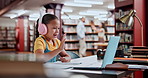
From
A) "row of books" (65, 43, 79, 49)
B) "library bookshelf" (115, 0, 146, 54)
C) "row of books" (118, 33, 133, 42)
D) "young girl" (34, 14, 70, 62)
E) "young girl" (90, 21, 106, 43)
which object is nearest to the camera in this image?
"young girl" (34, 14, 70, 62)

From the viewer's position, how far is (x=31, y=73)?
0.16 meters

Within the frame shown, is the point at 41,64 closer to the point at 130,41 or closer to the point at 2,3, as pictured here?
the point at 130,41

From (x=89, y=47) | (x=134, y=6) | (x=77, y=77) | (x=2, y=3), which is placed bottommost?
(x=89, y=47)

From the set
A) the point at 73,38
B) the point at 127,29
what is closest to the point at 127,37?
the point at 127,29

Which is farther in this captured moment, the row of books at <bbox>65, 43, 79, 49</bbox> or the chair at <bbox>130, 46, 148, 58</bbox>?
the row of books at <bbox>65, 43, 79, 49</bbox>

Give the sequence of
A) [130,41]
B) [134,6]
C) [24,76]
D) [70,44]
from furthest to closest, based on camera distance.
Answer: [70,44]
[130,41]
[134,6]
[24,76]

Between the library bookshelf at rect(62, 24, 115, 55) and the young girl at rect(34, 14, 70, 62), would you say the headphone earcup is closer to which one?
the young girl at rect(34, 14, 70, 62)

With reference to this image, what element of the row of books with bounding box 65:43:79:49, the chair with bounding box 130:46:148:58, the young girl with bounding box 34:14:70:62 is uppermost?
the young girl with bounding box 34:14:70:62

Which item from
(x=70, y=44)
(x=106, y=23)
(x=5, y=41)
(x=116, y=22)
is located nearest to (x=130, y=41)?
(x=116, y=22)

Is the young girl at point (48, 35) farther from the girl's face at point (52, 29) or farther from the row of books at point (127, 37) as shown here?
the row of books at point (127, 37)

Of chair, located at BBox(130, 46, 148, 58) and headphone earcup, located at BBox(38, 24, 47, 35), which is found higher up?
headphone earcup, located at BBox(38, 24, 47, 35)

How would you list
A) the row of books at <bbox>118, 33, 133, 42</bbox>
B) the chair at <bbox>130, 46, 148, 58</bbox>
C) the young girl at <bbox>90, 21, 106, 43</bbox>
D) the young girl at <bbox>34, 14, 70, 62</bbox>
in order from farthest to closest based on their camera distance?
the young girl at <bbox>90, 21, 106, 43</bbox> → the row of books at <bbox>118, 33, 133, 42</bbox> → the chair at <bbox>130, 46, 148, 58</bbox> → the young girl at <bbox>34, 14, 70, 62</bbox>

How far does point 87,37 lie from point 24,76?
9.27 meters

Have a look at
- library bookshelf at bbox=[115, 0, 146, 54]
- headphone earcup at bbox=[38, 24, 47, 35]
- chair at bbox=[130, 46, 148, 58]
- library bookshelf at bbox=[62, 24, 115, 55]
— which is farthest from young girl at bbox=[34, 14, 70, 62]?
library bookshelf at bbox=[62, 24, 115, 55]
